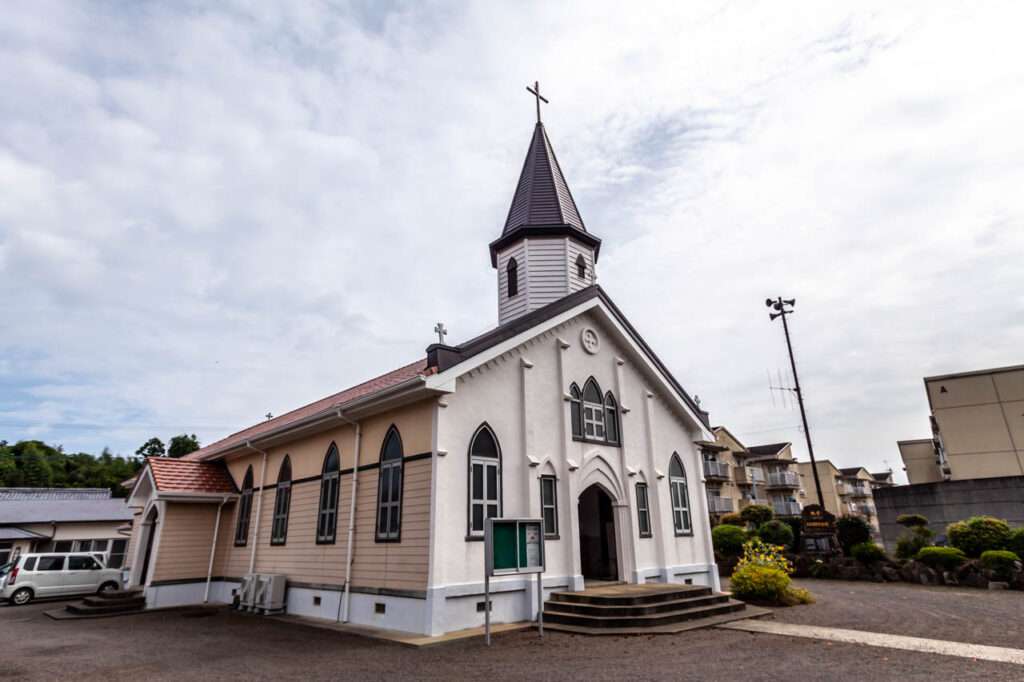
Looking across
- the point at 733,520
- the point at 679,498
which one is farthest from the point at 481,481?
the point at 733,520

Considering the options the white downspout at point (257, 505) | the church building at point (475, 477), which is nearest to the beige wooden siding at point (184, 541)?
the church building at point (475, 477)

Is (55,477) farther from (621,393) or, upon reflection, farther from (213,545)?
(621,393)

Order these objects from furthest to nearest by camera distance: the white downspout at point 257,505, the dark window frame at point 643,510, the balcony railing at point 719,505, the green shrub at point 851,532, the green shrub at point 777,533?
the balcony railing at point 719,505 → the green shrub at point 777,533 → the green shrub at point 851,532 → the white downspout at point 257,505 → the dark window frame at point 643,510

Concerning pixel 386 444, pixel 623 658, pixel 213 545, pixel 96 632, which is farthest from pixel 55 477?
pixel 623 658

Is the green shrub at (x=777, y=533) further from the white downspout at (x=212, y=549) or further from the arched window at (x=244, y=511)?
the white downspout at (x=212, y=549)

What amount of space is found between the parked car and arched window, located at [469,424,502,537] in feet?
54.5

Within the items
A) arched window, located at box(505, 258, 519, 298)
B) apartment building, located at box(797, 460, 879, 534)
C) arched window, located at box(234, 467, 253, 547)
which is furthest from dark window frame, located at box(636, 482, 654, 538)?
apartment building, located at box(797, 460, 879, 534)

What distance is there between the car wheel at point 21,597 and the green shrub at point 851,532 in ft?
93.9

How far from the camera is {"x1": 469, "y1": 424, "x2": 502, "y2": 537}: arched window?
38.8 feet

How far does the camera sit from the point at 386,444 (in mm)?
12891

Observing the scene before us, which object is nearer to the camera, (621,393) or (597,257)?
(621,393)

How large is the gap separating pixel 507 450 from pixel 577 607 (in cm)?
345

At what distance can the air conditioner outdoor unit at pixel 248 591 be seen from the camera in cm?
1527

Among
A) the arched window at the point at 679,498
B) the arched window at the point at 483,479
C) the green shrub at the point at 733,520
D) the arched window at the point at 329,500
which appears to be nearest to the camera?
the arched window at the point at 483,479
